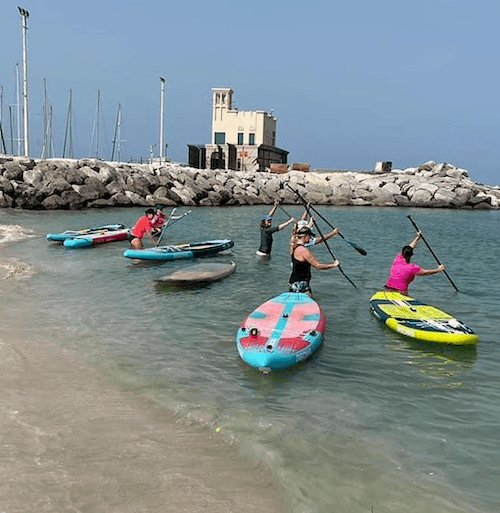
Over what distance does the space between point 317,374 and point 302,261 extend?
3864mm

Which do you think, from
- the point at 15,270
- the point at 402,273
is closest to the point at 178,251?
the point at 15,270

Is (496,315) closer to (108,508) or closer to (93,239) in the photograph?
(108,508)

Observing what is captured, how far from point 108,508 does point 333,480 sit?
2.39m

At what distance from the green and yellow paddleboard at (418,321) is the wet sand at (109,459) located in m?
5.56

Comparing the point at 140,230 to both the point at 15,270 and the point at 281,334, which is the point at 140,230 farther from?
the point at 281,334

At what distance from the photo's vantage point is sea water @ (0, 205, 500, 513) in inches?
222

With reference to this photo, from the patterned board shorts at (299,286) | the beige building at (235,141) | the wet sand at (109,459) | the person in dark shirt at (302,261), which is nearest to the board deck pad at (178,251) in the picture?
the person in dark shirt at (302,261)

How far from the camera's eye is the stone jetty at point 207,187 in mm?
41281

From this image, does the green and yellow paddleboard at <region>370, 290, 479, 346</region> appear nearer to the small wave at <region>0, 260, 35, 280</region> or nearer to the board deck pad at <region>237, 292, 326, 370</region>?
the board deck pad at <region>237, 292, 326, 370</region>

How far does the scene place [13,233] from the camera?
85.3 ft

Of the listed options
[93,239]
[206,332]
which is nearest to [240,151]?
[93,239]

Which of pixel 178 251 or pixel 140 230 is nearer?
pixel 178 251

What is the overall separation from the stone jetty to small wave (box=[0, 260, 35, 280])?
24.4 metres

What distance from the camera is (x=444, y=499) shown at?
5.25 m
